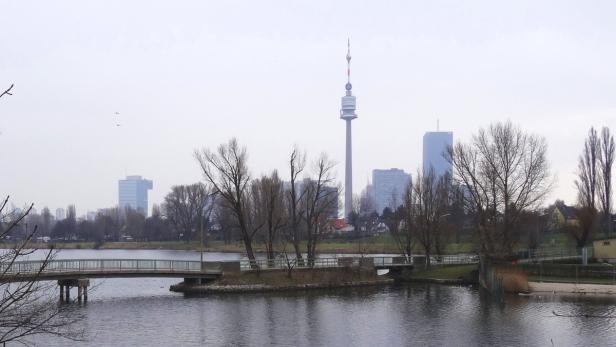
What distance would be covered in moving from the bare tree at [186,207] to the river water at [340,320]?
9436 centimetres

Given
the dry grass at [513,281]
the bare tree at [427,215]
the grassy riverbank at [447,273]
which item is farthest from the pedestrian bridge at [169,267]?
the dry grass at [513,281]

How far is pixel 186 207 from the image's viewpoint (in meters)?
154

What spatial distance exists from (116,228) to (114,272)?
427 ft

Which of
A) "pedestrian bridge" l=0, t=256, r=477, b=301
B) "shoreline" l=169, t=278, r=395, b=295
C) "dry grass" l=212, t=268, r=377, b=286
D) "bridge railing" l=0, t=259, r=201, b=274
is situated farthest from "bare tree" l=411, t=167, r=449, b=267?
"bridge railing" l=0, t=259, r=201, b=274

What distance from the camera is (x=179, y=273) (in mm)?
55188

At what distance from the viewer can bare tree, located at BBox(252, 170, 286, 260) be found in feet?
210

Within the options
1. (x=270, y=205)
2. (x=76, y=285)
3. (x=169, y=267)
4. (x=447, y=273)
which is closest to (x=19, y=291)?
(x=76, y=285)

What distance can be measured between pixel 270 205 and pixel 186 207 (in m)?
93.3

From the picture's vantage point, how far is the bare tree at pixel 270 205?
63938 millimetres

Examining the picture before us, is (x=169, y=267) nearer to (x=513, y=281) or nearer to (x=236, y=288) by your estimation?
(x=236, y=288)

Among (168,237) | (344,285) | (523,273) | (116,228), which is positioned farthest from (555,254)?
(116,228)

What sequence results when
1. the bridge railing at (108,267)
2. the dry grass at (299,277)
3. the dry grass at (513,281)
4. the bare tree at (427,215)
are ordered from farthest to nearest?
the bare tree at (427,215), the dry grass at (299,277), the dry grass at (513,281), the bridge railing at (108,267)

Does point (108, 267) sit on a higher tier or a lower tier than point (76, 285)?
higher

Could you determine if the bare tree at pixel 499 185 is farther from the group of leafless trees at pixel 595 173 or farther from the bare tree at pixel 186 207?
the bare tree at pixel 186 207
